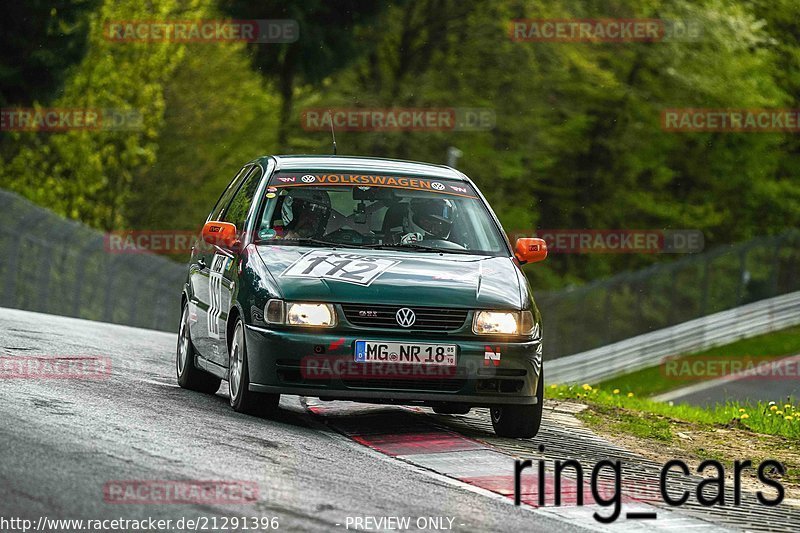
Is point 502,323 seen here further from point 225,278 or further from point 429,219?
point 225,278

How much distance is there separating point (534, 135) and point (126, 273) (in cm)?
2181

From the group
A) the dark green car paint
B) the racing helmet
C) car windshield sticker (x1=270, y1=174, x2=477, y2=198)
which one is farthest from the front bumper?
car windshield sticker (x1=270, y1=174, x2=477, y2=198)

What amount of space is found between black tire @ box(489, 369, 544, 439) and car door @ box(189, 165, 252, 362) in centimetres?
198

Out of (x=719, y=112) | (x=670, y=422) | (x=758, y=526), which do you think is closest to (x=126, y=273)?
(x=670, y=422)

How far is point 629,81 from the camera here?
50719 millimetres

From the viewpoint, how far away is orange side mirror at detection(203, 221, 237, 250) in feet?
34.8

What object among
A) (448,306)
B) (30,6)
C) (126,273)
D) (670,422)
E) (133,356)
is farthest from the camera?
(30,6)

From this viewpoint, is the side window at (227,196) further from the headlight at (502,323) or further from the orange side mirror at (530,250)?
the headlight at (502,323)

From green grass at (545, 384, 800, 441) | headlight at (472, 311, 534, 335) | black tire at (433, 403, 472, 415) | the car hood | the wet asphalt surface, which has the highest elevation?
the car hood

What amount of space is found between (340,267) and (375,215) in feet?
3.20

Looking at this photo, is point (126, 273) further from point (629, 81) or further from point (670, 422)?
point (629, 81)

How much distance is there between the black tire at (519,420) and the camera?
33.8 ft

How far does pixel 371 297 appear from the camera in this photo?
969cm

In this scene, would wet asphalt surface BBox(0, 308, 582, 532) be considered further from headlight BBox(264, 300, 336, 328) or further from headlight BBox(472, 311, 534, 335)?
headlight BBox(472, 311, 534, 335)
